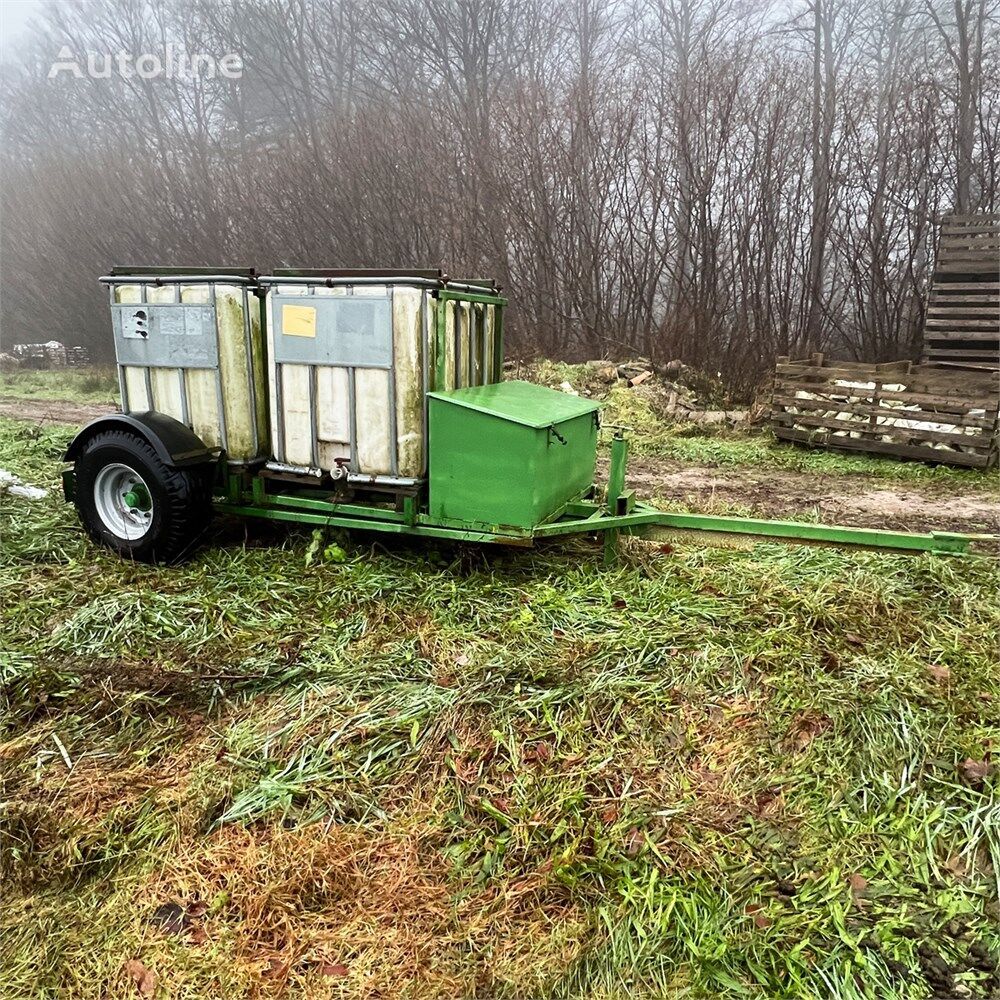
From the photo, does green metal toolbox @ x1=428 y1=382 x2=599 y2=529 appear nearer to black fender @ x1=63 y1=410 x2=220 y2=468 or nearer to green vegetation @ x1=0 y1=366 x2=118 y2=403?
black fender @ x1=63 y1=410 x2=220 y2=468

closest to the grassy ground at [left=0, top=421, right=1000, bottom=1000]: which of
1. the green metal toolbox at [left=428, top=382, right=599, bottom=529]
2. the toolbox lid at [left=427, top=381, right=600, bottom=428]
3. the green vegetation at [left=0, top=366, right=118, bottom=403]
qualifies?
the green metal toolbox at [left=428, top=382, right=599, bottom=529]

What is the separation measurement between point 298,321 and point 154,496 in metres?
1.49

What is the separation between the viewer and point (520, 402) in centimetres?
471

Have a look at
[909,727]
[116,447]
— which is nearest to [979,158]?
[909,727]

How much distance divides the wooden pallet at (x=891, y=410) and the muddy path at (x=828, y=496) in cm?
57

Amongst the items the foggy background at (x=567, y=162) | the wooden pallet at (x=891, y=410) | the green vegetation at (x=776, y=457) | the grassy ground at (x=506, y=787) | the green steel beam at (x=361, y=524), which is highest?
the foggy background at (x=567, y=162)

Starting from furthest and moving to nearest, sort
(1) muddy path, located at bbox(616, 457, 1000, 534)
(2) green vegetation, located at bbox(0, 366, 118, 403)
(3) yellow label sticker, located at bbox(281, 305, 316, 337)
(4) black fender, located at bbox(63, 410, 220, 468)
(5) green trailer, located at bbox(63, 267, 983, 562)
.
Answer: (2) green vegetation, located at bbox(0, 366, 118, 403) < (1) muddy path, located at bbox(616, 457, 1000, 534) < (4) black fender, located at bbox(63, 410, 220, 468) < (3) yellow label sticker, located at bbox(281, 305, 316, 337) < (5) green trailer, located at bbox(63, 267, 983, 562)

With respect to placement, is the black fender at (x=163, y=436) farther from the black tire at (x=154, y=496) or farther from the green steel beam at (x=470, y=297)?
the green steel beam at (x=470, y=297)

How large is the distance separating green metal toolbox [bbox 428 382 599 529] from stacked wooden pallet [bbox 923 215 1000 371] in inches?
325

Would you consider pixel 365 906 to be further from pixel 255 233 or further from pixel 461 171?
pixel 255 233

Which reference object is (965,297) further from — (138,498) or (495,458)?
(138,498)

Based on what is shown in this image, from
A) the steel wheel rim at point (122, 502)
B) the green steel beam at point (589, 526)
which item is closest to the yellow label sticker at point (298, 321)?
the green steel beam at point (589, 526)

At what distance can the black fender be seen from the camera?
15.3ft

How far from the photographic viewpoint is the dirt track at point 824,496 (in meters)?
6.54
